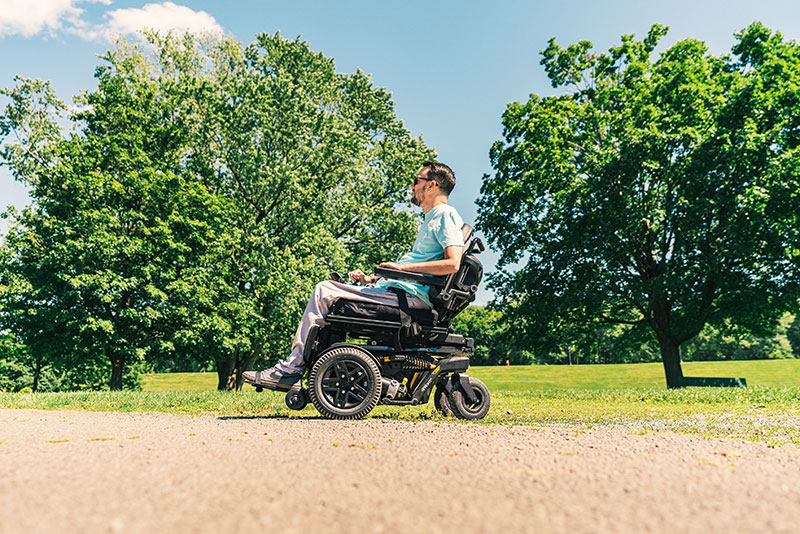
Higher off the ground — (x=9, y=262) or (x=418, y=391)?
(x=9, y=262)

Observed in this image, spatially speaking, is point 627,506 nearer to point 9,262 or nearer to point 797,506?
point 797,506

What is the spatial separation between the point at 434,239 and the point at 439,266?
36 cm

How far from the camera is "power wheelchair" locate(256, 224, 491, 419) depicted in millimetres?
4863

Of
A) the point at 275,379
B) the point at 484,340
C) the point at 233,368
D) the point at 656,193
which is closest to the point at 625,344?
the point at 656,193

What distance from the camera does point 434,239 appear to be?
5.15 m

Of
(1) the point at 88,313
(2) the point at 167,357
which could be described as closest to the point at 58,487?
(1) the point at 88,313

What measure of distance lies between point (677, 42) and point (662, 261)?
866 cm

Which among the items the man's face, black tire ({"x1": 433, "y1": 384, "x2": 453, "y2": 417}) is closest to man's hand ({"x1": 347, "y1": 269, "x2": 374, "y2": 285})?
the man's face

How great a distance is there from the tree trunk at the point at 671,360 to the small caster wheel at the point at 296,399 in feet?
60.3

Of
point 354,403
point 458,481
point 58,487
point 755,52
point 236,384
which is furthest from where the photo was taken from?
point 236,384

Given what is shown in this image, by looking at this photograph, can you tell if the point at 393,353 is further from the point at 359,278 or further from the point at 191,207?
the point at 191,207

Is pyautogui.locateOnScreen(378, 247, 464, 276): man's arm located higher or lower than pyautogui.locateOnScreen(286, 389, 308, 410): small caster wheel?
higher

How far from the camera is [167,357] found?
20.2m

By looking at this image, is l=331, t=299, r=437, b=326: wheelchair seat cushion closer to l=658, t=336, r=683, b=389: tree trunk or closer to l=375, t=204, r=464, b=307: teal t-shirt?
l=375, t=204, r=464, b=307: teal t-shirt
